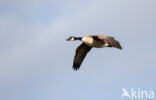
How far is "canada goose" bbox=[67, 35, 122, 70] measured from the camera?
2730 cm

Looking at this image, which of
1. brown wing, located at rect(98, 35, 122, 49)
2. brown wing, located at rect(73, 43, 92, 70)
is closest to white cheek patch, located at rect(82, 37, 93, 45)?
brown wing, located at rect(98, 35, 122, 49)

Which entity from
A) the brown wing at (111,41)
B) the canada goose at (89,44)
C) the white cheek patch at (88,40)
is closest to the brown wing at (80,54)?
the canada goose at (89,44)

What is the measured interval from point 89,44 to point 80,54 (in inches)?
95.3

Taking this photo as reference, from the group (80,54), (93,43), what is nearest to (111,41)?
(93,43)

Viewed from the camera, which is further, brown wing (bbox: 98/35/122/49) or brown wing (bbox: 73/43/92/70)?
brown wing (bbox: 73/43/92/70)

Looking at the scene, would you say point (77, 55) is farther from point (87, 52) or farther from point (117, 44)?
point (117, 44)

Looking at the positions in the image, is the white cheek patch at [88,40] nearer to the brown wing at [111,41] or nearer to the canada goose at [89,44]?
the canada goose at [89,44]

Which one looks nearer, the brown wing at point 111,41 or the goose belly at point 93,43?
the brown wing at point 111,41

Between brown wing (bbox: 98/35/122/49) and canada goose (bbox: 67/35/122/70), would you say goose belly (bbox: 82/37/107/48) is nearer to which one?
canada goose (bbox: 67/35/122/70)

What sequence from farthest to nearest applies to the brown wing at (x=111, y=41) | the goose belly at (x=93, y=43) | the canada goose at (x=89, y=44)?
the goose belly at (x=93, y=43), the canada goose at (x=89, y=44), the brown wing at (x=111, y=41)

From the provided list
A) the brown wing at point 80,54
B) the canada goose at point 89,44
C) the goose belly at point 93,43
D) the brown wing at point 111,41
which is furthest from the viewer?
the brown wing at point 80,54

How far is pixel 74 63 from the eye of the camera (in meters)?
31.5

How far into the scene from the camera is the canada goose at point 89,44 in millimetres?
27303

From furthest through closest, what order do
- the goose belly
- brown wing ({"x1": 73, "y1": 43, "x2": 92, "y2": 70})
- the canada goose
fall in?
brown wing ({"x1": 73, "y1": 43, "x2": 92, "y2": 70}) → the goose belly → the canada goose
